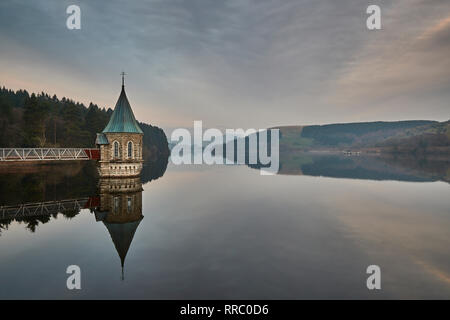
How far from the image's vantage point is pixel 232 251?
14.5 metres

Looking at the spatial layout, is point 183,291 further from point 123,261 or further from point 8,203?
point 8,203

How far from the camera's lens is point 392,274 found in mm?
11828

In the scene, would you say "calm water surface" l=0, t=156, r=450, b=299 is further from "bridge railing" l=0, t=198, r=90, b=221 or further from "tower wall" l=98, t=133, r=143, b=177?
"tower wall" l=98, t=133, r=143, b=177

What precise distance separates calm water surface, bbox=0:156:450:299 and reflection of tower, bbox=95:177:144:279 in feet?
0.54

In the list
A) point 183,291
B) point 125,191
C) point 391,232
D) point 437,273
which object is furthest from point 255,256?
point 125,191

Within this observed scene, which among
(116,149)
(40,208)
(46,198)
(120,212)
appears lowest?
(120,212)

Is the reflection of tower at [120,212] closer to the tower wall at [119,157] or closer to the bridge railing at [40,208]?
the bridge railing at [40,208]

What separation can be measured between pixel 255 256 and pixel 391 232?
38.2 feet

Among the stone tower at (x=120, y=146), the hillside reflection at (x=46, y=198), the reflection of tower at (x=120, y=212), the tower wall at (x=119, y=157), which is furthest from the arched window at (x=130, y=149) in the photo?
the reflection of tower at (x=120, y=212)

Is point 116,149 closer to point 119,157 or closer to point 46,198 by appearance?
point 119,157

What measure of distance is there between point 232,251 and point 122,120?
34120 mm

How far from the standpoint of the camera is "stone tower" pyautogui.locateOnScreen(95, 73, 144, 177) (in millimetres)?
39969

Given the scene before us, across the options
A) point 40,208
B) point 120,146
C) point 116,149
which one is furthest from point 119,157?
point 40,208

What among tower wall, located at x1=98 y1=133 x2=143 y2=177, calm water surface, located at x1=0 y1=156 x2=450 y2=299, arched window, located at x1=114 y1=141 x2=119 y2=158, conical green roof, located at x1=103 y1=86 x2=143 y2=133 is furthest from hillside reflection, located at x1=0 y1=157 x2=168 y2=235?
conical green roof, located at x1=103 y1=86 x2=143 y2=133
